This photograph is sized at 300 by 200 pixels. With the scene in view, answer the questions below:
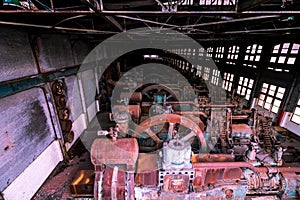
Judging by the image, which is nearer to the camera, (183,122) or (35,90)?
(183,122)

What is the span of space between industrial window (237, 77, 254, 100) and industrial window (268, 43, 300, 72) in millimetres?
1659

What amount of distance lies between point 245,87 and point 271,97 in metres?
2.17

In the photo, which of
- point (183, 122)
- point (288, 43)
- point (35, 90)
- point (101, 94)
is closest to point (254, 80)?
point (288, 43)

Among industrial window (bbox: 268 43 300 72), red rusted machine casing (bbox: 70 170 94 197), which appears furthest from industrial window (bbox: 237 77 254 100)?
red rusted machine casing (bbox: 70 170 94 197)

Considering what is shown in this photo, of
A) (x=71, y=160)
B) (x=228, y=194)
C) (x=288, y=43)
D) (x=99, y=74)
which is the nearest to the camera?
(x=228, y=194)

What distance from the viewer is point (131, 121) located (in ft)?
14.9

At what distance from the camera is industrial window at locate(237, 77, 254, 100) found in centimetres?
977

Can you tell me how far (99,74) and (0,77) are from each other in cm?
652

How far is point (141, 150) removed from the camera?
13.6 feet

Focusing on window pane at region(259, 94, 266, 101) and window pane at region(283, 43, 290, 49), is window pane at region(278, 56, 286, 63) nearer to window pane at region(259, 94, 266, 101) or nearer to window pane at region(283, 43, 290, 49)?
window pane at region(283, 43, 290, 49)

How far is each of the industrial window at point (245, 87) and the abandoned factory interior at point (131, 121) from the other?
821 mm

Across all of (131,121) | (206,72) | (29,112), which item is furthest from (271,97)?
(29,112)

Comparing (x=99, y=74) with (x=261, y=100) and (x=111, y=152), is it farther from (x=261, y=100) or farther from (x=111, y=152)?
(x=261, y=100)

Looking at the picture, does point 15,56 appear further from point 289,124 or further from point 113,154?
point 289,124
